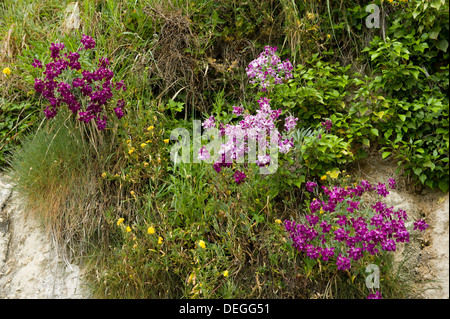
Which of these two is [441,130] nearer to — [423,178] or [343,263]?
[423,178]

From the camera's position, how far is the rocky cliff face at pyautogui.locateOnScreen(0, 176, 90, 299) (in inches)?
117

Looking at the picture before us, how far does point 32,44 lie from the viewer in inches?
150

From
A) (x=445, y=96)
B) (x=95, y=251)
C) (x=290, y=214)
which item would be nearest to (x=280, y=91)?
(x=290, y=214)

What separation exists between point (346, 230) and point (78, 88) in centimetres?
213

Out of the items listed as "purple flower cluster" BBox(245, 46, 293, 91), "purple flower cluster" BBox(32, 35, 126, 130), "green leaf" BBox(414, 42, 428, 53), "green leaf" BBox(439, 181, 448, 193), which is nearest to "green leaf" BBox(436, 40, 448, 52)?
"green leaf" BBox(414, 42, 428, 53)

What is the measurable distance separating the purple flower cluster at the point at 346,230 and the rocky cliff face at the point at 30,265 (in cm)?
155

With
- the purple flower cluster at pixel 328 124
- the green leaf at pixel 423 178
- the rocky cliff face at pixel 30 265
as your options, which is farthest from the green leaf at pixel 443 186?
the rocky cliff face at pixel 30 265

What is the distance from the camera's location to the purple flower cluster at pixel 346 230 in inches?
94.9

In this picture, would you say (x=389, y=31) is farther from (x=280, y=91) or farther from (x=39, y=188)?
(x=39, y=188)

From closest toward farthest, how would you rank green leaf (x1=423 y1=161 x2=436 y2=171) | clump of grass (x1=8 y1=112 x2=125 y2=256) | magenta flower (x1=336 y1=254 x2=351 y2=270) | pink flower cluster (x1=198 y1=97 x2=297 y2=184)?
magenta flower (x1=336 y1=254 x2=351 y2=270) < pink flower cluster (x1=198 y1=97 x2=297 y2=184) < green leaf (x1=423 y1=161 x2=436 y2=171) < clump of grass (x1=8 y1=112 x2=125 y2=256)

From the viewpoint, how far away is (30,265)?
3.10 m

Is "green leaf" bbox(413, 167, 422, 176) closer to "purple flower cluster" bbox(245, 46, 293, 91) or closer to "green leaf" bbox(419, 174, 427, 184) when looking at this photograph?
"green leaf" bbox(419, 174, 427, 184)

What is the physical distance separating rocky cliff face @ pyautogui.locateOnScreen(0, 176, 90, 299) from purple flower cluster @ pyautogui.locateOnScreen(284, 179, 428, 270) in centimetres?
155

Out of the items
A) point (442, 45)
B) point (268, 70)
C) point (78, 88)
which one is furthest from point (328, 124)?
point (78, 88)
